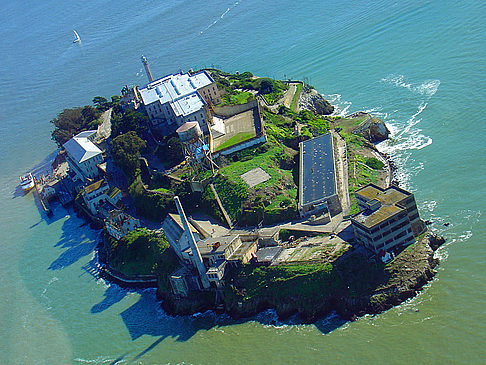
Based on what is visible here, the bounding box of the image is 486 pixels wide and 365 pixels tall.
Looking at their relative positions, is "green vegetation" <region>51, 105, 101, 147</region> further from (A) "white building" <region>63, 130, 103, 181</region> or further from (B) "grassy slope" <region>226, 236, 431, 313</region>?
(B) "grassy slope" <region>226, 236, 431, 313</region>

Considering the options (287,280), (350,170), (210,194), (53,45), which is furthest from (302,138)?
(53,45)

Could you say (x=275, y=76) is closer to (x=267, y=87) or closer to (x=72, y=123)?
(x=267, y=87)

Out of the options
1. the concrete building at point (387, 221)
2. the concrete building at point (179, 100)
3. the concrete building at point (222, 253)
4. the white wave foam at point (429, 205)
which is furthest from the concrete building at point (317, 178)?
the concrete building at point (179, 100)

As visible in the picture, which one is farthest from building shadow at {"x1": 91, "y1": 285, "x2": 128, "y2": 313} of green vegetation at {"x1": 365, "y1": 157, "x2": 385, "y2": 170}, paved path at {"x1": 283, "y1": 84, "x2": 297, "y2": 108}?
paved path at {"x1": 283, "y1": 84, "x2": 297, "y2": 108}

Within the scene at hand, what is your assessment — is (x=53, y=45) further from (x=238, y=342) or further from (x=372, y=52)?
(x=238, y=342)

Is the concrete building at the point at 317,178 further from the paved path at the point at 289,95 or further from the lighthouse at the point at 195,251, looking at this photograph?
the paved path at the point at 289,95

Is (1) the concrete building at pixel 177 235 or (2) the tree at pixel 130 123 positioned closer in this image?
(1) the concrete building at pixel 177 235

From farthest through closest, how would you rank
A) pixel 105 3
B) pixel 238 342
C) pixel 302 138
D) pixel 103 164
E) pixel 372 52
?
pixel 105 3 → pixel 372 52 → pixel 103 164 → pixel 302 138 → pixel 238 342
